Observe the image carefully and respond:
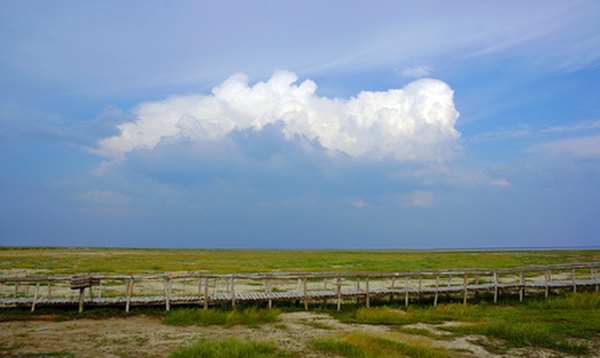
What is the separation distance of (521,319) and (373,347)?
311 inches

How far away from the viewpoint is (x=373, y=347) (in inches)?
474

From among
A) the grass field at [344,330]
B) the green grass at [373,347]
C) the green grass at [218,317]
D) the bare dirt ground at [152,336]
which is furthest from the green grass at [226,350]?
the green grass at [218,317]

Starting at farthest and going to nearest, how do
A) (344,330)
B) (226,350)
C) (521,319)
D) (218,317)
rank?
(521,319) → (218,317) → (344,330) → (226,350)

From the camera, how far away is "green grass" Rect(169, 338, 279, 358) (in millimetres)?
10867

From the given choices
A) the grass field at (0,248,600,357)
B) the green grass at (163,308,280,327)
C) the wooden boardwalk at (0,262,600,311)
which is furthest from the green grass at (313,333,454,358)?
the wooden boardwalk at (0,262,600,311)

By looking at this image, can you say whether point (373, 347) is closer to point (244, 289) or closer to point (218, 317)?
point (218, 317)

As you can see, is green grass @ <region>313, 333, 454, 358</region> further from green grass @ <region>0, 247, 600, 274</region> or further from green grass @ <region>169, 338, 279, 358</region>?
green grass @ <region>0, 247, 600, 274</region>

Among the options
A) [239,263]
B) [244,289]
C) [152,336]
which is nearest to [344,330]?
[152,336]

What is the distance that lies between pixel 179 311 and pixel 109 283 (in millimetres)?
12412

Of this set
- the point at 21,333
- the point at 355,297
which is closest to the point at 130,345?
the point at 21,333

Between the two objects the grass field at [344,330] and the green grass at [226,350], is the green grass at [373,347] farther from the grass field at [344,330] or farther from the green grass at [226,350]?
the green grass at [226,350]

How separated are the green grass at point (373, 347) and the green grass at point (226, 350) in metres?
1.61

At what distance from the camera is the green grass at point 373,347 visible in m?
11.6

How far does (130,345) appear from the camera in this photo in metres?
12.4
